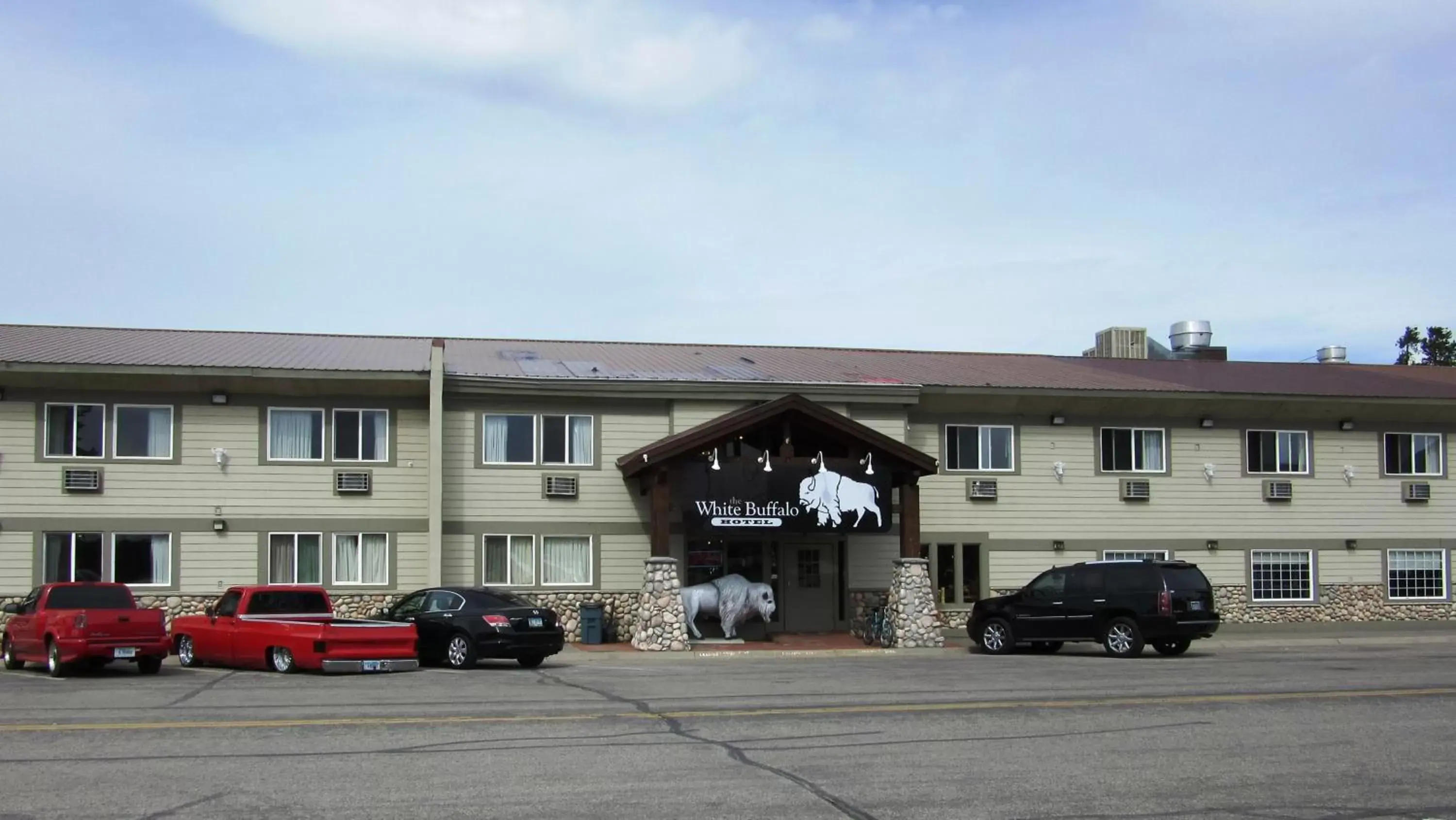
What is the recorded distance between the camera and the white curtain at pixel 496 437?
2975cm

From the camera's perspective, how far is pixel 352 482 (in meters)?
29.1

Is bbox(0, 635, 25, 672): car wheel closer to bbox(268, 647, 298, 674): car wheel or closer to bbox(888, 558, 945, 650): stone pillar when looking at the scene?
bbox(268, 647, 298, 674): car wheel

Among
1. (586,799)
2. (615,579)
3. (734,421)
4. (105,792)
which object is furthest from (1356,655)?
(105,792)

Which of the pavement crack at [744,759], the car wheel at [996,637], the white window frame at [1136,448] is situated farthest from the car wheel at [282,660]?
the white window frame at [1136,448]

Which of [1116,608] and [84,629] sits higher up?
[84,629]

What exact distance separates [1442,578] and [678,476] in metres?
19.4

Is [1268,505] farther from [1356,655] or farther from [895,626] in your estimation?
[895,626]

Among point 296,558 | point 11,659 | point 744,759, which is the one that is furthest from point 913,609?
point 744,759

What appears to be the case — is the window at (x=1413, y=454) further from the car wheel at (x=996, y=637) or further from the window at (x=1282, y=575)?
the car wheel at (x=996, y=637)

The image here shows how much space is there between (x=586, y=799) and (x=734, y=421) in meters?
18.1

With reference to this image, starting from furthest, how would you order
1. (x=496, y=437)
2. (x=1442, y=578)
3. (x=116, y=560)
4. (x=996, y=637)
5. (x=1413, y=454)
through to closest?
(x=1413, y=454), (x=1442, y=578), (x=496, y=437), (x=116, y=560), (x=996, y=637)

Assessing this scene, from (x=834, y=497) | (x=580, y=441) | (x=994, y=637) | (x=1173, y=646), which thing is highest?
(x=580, y=441)

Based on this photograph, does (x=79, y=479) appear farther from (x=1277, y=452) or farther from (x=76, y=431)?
(x=1277, y=452)

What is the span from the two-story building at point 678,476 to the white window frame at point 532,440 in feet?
0.15
